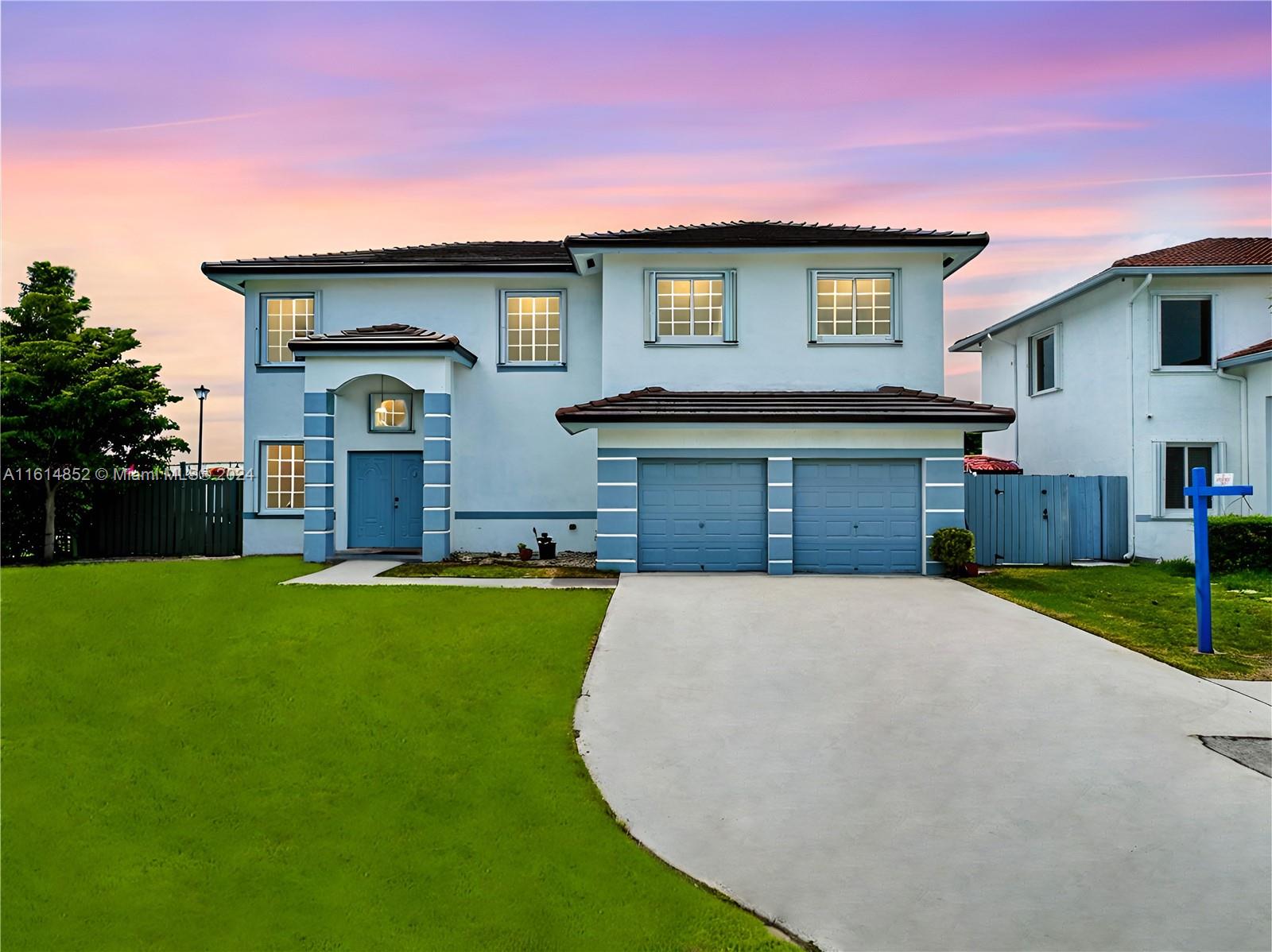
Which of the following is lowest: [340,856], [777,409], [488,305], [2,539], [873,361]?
[340,856]

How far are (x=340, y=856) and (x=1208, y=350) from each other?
21.5 metres

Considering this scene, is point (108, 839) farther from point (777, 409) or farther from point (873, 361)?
point (873, 361)

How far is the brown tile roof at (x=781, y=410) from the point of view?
597 inches

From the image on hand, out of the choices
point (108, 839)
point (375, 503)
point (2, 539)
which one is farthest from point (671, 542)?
point (2, 539)

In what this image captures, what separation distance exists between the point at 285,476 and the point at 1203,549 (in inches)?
718

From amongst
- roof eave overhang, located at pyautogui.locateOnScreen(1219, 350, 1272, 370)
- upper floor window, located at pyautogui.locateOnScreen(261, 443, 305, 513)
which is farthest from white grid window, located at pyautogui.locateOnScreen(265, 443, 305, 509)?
roof eave overhang, located at pyautogui.locateOnScreen(1219, 350, 1272, 370)

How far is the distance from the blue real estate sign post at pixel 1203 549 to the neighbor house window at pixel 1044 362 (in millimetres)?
12477

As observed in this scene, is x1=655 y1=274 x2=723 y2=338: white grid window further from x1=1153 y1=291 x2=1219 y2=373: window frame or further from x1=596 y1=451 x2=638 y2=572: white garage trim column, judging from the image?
x1=1153 y1=291 x2=1219 y2=373: window frame

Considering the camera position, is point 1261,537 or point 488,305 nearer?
point 1261,537

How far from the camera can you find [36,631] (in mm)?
9977

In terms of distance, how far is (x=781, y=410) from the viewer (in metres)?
15.7

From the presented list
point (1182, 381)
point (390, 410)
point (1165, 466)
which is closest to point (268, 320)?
point (390, 410)

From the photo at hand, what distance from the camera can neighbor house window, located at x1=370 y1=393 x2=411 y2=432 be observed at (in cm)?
1850

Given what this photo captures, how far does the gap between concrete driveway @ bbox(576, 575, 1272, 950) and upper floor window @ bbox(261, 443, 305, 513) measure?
1157cm
